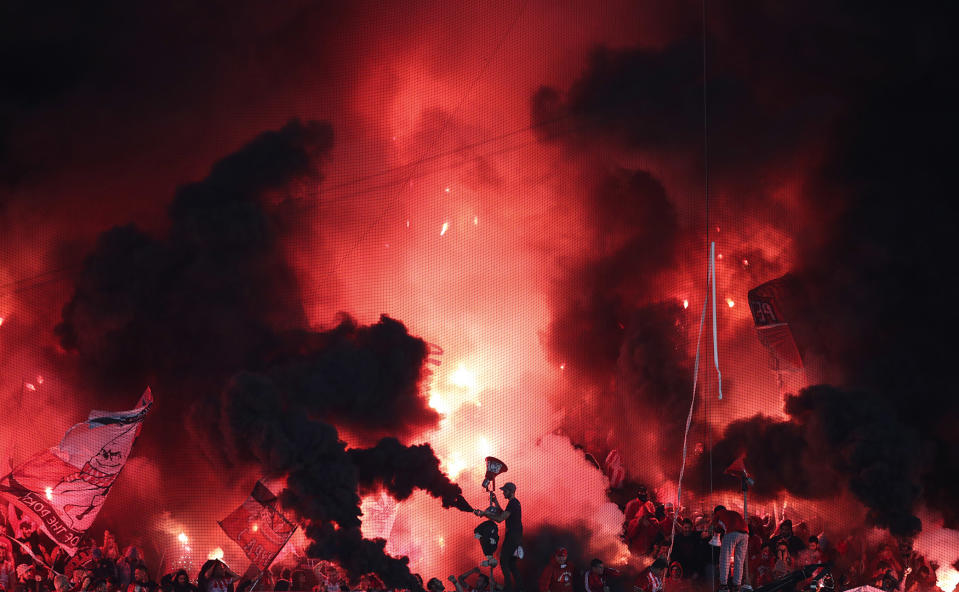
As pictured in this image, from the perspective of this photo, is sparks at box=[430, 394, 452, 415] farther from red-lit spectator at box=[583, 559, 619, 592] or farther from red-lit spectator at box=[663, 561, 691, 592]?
red-lit spectator at box=[583, 559, 619, 592]

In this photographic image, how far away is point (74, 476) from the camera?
599 inches

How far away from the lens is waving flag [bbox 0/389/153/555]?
47.8 ft

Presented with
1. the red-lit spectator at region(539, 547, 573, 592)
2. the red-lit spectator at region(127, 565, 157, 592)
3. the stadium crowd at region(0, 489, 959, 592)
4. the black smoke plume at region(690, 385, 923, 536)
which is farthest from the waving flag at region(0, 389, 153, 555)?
the black smoke plume at region(690, 385, 923, 536)

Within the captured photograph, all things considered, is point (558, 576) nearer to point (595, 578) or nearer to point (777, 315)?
point (595, 578)

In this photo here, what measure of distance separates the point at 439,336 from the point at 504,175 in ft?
16.5

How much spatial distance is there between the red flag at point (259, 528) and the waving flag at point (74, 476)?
227 cm

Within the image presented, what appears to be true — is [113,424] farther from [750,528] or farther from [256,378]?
[750,528]

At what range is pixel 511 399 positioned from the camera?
24.0 metres

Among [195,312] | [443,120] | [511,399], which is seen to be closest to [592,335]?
[511,399]

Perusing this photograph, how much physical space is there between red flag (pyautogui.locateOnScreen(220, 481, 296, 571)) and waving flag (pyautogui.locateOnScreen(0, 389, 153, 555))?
7.45 feet

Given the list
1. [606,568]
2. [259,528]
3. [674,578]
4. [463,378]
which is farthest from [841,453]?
[259,528]

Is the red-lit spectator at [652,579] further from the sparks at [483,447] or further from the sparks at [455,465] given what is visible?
the sparks at [483,447]

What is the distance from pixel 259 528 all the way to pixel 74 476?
3.24 metres

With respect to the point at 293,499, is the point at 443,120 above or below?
above
